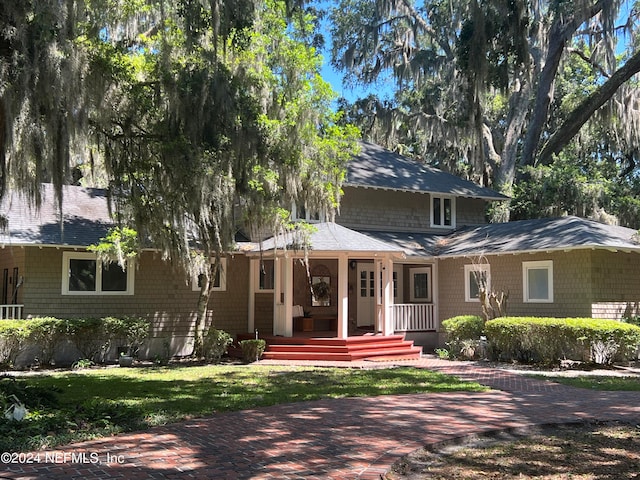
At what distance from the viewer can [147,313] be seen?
1684 cm

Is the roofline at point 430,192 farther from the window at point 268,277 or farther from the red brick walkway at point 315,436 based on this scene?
the red brick walkway at point 315,436

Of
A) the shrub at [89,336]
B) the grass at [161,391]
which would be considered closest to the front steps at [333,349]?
the grass at [161,391]

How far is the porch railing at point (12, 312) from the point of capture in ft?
49.3

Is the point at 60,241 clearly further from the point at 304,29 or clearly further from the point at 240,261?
the point at 304,29

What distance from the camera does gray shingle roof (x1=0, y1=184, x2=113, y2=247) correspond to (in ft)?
49.0

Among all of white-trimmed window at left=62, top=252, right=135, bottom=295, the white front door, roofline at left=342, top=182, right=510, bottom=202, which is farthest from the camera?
the white front door

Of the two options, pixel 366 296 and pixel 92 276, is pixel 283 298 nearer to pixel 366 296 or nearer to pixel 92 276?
pixel 366 296

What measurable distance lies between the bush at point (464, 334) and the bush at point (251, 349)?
5.33m

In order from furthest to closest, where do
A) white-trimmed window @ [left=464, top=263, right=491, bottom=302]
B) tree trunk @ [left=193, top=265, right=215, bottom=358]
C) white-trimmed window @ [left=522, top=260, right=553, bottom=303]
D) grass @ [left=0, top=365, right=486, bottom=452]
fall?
white-trimmed window @ [left=464, top=263, right=491, bottom=302]
white-trimmed window @ [left=522, top=260, right=553, bottom=303]
tree trunk @ [left=193, top=265, right=215, bottom=358]
grass @ [left=0, top=365, right=486, bottom=452]

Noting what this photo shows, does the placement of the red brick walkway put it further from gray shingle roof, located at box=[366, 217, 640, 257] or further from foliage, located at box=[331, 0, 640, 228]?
foliage, located at box=[331, 0, 640, 228]

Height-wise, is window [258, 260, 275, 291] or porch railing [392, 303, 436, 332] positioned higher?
window [258, 260, 275, 291]

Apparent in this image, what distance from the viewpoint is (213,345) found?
630 inches

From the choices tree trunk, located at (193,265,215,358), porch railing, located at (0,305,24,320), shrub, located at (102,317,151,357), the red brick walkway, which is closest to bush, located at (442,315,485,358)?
the red brick walkway

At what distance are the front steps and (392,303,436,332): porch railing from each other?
1.72 meters
